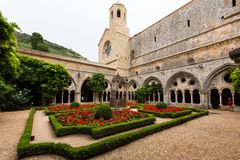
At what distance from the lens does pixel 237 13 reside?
14.3 meters

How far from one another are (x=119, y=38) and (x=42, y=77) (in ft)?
61.9

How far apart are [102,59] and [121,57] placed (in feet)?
23.4

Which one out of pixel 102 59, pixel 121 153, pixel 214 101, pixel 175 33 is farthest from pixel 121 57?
pixel 121 153

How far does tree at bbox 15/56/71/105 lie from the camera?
1402cm

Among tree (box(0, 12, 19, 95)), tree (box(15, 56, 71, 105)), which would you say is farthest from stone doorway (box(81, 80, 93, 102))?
tree (box(0, 12, 19, 95))

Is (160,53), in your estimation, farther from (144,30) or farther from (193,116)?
(193,116)

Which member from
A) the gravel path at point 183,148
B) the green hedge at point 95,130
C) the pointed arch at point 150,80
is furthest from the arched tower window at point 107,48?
the gravel path at point 183,148

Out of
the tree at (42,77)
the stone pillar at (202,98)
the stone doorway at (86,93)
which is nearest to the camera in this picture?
the tree at (42,77)

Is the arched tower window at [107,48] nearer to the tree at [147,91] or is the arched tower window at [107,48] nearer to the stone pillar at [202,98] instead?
the tree at [147,91]

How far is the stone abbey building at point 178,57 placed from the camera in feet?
46.5

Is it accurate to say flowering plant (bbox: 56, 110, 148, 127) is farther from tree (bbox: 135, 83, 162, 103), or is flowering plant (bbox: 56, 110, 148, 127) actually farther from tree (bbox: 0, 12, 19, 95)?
tree (bbox: 135, 83, 162, 103)

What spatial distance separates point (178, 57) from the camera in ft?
63.0

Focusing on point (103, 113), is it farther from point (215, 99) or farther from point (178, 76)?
point (215, 99)

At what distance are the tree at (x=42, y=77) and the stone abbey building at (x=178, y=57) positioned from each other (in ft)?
8.79
